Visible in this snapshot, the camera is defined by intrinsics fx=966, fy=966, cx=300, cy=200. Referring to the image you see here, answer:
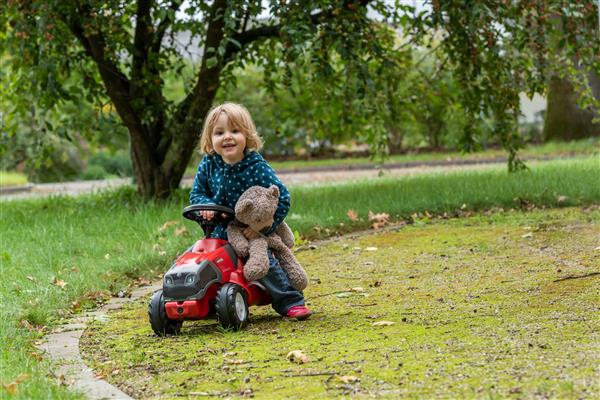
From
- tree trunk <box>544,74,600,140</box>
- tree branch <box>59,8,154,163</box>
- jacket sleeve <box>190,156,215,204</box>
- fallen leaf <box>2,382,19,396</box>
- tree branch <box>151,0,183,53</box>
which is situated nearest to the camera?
fallen leaf <box>2,382,19,396</box>

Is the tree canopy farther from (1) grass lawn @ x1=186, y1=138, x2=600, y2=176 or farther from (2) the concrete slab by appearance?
A: (1) grass lawn @ x1=186, y1=138, x2=600, y2=176

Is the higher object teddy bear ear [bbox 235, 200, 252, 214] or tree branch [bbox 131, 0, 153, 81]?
tree branch [bbox 131, 0, 153, 81]

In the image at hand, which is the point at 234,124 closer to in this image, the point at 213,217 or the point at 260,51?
the point at 213,217

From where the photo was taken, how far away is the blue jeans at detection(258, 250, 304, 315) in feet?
17.4

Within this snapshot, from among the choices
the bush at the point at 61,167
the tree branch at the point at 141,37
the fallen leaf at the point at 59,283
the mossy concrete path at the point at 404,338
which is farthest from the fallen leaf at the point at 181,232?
the bush at the point at 61,167

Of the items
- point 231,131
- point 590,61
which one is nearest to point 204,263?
point 231,131

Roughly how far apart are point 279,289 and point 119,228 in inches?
155

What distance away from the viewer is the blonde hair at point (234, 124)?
5.27m

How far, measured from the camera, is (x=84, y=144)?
29531 mm

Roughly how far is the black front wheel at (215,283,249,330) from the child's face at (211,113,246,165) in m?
0.73

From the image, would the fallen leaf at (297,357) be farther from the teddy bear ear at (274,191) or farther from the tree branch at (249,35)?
the tree branch at (249,35)

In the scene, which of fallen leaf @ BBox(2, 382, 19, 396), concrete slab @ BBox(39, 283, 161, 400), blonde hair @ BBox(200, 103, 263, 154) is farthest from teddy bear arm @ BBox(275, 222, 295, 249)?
fallen leaf @ BBox(2, 382, 19, 396)

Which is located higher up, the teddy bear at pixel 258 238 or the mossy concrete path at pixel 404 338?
the teddy bear at pixel 258 238

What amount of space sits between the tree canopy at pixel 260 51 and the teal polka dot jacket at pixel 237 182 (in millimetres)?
3812
